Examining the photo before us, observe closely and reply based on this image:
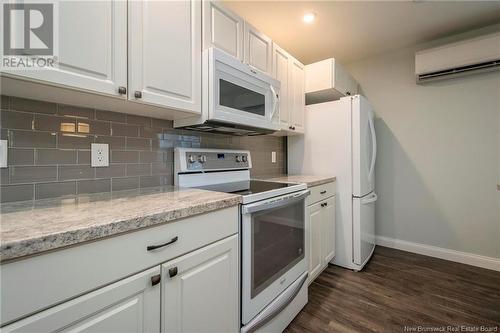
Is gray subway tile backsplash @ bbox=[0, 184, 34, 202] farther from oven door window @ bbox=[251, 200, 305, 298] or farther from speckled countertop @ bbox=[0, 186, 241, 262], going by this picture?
oven door window @ bbox=[251, 200, 305, 298]

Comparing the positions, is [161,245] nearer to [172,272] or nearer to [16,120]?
[172,272]

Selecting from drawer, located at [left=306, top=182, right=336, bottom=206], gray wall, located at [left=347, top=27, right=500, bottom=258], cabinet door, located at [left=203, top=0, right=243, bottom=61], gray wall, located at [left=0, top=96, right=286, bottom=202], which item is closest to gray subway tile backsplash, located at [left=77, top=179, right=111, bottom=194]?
gray wall, located at [left=0, top=96, right=286, bottom=202]

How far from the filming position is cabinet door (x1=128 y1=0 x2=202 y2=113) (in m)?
1.12

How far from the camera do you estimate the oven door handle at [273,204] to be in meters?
1.24

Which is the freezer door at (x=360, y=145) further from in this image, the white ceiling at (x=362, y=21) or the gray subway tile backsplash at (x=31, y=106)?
the gray subway tile backsplash at (x=31, y=106)

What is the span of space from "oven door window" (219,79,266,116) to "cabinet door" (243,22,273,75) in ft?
0.97

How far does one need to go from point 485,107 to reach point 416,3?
1305mm

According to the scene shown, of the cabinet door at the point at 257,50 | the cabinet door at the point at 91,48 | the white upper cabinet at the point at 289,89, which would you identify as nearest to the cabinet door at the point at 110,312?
the cabinet door at the point at 91,48

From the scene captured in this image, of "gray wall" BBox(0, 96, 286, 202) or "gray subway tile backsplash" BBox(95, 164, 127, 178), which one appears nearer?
"gray wall" BBox(0, 96, 286, 202)

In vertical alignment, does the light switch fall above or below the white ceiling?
below

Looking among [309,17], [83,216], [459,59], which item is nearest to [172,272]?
[83,216]

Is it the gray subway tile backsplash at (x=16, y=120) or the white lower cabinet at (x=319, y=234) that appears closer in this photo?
the gray subway tile backsplash at (x=16, y=120)

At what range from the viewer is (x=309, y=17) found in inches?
84.1

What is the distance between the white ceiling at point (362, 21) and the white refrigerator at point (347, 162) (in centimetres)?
72
